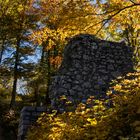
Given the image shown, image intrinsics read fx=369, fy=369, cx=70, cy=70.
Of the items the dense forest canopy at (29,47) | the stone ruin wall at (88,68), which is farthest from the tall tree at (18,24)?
the stone ruin wall at (88,68)

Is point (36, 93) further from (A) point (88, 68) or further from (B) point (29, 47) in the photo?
(A) point (88, 68)

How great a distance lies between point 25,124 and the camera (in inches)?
418

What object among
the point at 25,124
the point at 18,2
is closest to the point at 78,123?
the point at 25,124

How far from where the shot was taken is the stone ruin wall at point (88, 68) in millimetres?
11109

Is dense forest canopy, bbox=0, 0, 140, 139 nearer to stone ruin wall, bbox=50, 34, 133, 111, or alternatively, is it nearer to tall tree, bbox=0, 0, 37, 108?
tall tree, bbox=0, 0, 37, 108

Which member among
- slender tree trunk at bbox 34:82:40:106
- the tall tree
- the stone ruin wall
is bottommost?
the stone ruin wall

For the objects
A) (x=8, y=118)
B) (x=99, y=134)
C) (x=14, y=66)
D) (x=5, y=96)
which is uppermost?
(x=14, y=66)

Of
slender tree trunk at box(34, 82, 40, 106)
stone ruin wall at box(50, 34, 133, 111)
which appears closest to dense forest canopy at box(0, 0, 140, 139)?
slender tree trunk at box(34, 82, 40, 106)

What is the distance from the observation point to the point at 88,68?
11531mm

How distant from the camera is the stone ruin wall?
1111 centimetres

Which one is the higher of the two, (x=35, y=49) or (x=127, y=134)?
(x=35, y=49)

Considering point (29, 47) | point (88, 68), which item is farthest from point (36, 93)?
point (88, 68)

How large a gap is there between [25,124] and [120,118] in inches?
203

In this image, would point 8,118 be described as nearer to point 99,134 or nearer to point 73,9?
point 73,9
